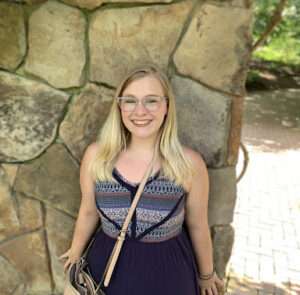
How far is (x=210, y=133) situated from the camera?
79.7 inches

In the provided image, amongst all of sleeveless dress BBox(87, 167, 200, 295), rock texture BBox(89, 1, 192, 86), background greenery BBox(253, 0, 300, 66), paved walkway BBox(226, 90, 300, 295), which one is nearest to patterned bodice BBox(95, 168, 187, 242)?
sleeveless dress BBox(87, 167, 200, 295)

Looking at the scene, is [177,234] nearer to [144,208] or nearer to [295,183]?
[144,208]

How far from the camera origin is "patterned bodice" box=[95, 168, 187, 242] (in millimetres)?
1735

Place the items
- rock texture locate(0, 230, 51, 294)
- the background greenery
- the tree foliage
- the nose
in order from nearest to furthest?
the nose → rock texture locate(0, 230, 51, 294) → the tree foliage → the background greenery

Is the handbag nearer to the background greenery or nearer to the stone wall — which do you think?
the stone wall

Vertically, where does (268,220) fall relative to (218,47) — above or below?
below

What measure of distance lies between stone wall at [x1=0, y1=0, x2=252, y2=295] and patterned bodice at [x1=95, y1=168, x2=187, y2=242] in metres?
0.37

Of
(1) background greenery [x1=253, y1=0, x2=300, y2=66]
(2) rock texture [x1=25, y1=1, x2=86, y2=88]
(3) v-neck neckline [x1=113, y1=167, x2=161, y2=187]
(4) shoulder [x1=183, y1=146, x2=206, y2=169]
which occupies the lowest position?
(1) background greenery [x1=253, y1=0, x2=300, y2=66]

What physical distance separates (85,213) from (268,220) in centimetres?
308

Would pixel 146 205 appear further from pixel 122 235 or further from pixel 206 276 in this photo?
pixel 206 276

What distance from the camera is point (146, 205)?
1730 mm

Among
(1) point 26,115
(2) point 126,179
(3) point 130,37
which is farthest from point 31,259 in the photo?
(3) point 130,37

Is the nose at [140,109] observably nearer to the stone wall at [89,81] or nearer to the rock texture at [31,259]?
the stone wall at [89,81]

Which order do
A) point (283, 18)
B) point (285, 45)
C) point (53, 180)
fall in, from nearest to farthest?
point (53, 180) → point (283, 18) → point (285, 45)
